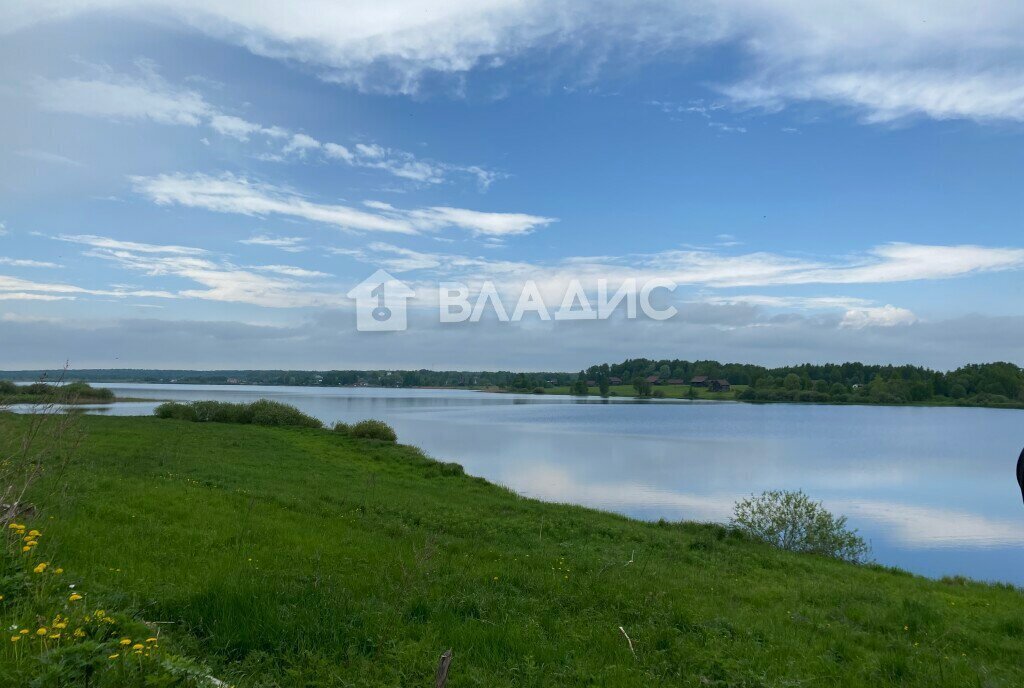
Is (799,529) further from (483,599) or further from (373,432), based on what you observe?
(373,432)

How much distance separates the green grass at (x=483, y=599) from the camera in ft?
17.3

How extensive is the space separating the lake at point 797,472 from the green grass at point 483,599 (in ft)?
29.6

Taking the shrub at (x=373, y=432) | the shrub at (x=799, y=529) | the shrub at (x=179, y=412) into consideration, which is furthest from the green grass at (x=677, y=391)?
the shrub at (x=799, y=529)

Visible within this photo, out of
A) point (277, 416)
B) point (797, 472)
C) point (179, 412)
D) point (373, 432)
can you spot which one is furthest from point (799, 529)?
point (179, 412)

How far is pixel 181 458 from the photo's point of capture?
20203 millimetres

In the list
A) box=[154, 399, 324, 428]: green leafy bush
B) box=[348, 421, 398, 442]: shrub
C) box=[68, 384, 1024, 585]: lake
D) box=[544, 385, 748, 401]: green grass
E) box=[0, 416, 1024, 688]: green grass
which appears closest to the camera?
box=[0, 416, 1024, 688]: green grass

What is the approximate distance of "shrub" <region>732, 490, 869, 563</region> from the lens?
1656cm

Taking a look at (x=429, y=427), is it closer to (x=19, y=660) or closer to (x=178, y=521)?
(x=178, y=521)

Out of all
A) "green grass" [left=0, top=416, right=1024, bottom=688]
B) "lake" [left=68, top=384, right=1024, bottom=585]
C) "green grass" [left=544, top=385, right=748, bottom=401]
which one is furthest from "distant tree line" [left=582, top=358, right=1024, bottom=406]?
"green grass" [left=0, top=416, right=1024, bottom=688]

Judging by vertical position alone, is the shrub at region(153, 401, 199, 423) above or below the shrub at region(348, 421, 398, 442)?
above

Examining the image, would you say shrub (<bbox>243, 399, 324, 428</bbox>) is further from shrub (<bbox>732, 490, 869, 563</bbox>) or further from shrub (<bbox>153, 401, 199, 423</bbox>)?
shrub (<bbox>732, 490, 869, 563</bbox>)

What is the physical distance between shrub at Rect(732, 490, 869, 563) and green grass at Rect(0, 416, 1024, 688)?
2409 millimetres

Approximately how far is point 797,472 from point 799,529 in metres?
20.4

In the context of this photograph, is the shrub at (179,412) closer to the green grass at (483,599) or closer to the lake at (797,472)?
the lake at (797,472)
